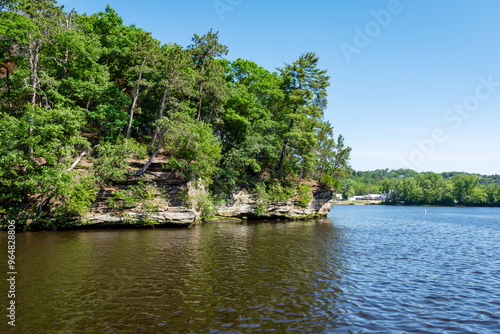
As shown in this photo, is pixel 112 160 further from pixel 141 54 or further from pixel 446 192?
pixel 446 192

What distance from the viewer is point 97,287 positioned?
11328mm

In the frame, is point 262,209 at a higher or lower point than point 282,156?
lower

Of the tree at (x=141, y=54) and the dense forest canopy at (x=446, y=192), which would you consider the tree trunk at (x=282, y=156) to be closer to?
the tree at (x=141, y=54)

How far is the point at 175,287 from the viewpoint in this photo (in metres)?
11.7

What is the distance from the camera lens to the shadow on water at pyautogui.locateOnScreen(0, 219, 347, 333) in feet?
28.0

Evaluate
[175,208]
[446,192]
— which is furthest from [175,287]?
[446,192]

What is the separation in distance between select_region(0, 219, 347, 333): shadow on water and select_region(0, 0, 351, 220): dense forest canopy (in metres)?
8.09

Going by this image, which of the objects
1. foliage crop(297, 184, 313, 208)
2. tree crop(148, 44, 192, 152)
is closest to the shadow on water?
tree crop(148, 44, 192, 152)

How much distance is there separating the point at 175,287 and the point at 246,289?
3.12 meters

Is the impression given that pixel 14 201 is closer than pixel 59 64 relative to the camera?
Yes

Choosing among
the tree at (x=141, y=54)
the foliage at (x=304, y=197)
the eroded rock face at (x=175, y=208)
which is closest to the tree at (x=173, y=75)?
the tree at (x=141, y=54)

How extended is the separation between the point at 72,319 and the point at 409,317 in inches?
446

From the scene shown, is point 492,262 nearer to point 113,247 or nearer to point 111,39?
point 113,247

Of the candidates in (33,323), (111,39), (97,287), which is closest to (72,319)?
(33,323)
